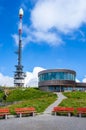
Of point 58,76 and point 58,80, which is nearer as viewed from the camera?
point 58,80

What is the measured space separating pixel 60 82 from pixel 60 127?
187 ft

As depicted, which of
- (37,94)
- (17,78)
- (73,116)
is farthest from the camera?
(17,78)

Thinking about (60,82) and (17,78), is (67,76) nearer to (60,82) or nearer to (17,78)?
(60,82)

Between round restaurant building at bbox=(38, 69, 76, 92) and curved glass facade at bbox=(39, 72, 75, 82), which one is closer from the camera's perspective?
round restaurant building at bbox=(38, 69, 76, 92)

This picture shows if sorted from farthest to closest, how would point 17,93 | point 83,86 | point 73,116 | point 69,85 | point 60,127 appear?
point 83,86
point 69,85
point 17,93
point 73,116
point 60,127

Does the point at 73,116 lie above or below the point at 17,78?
below

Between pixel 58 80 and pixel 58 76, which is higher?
pixel 58 76

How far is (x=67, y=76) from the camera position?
7925 cm

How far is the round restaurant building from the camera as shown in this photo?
78.4 meters

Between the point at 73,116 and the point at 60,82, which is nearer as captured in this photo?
the point at 73,116

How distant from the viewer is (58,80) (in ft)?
257

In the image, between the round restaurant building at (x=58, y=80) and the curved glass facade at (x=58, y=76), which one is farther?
the curved glass facade at (x=58, y=76)

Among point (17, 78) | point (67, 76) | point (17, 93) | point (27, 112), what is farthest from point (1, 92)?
point (27, 112)

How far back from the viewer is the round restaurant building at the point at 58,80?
78.4 m
